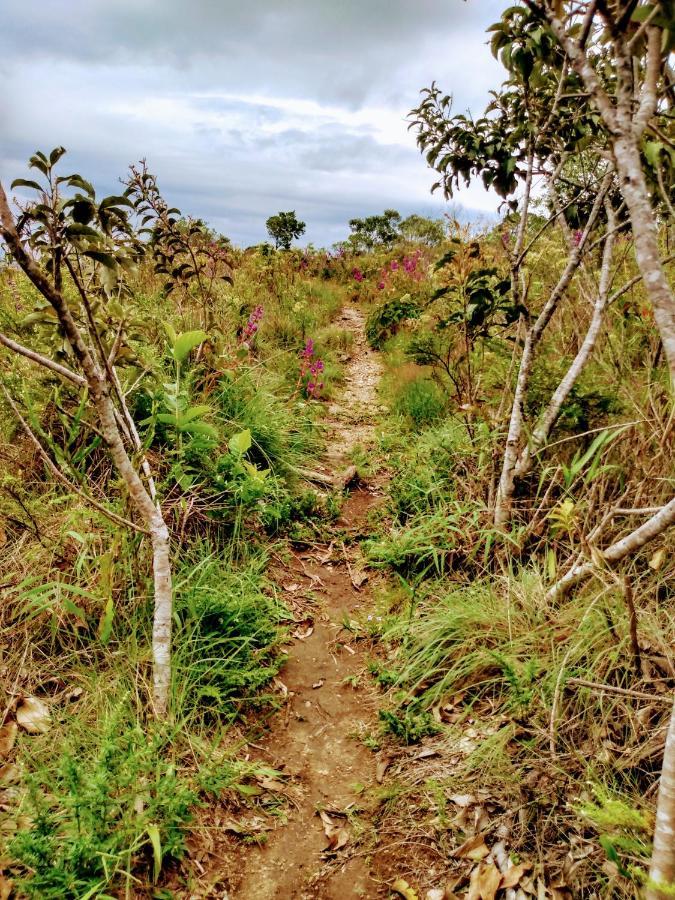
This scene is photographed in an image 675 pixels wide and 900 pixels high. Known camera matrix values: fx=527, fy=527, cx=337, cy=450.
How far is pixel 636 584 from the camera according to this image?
2604 millimetres

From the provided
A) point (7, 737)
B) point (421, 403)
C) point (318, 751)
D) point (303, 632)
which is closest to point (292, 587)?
point (303, 632)

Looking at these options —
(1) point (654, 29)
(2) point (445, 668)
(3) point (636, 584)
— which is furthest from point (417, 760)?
(1) point (654, 29)

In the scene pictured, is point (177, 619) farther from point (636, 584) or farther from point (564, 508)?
point (636, 584)

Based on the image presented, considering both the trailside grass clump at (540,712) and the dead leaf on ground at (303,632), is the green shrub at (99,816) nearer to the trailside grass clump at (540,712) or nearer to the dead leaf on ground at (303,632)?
the trailside grass clump at (540,712)

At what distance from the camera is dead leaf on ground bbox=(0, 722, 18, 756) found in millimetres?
2202

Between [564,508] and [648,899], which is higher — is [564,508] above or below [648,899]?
above

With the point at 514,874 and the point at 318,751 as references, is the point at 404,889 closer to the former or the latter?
the point at 514,874

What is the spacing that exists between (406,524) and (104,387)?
256 centimetres

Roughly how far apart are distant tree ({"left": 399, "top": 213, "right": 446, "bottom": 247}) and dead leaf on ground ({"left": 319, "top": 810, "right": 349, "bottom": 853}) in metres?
15.3

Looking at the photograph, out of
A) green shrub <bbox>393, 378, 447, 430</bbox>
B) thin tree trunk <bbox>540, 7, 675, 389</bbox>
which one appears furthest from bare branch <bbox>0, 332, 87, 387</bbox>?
green shrub <bbox>393, 378, 447, 430</bbox>

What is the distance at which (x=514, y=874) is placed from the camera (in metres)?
1.89

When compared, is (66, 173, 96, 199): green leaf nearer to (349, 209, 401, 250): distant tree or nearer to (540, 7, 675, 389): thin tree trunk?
(540, 7, 675, 389): thin tree trunk

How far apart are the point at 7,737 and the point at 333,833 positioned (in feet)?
4.78

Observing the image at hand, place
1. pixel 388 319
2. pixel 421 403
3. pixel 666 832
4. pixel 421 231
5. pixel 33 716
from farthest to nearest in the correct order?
Answer: pixel 421 231 < pixel 388 319 < pixel 421 403 < pixel 33 716 < pixel 666 832
